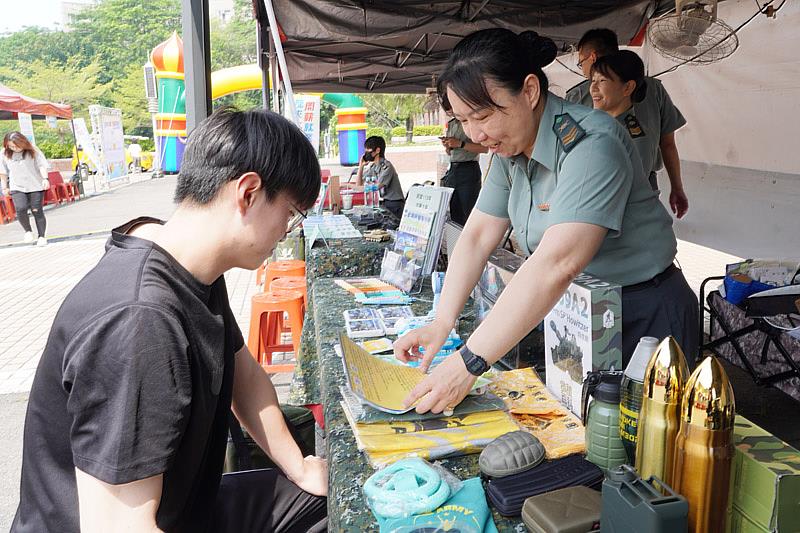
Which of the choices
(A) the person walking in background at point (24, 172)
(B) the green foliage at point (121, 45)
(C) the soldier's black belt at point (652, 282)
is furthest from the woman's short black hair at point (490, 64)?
(B) the green foliage at point (121, 45)

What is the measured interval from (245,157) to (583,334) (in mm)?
728

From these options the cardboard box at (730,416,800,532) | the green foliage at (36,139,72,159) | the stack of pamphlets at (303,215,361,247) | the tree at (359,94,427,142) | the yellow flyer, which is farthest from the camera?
the tree at (359,94,427,142)

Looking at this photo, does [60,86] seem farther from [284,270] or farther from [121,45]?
[284,270]

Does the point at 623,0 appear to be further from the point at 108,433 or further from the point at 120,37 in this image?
the point at 120,37

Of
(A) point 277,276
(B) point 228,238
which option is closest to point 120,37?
(A) point 277,276

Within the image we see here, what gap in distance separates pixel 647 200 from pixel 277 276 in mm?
3401

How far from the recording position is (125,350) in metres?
0.92

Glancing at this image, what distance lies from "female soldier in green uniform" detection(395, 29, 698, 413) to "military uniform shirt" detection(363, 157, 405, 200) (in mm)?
5979

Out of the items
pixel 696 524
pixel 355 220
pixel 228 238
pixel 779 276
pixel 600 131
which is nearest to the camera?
pixel 696 524

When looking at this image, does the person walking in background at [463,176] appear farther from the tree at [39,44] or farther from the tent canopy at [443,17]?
the tree at [39,44]

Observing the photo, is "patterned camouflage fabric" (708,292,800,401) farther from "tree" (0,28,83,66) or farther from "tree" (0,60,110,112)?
"tree" (0,28,83,66)

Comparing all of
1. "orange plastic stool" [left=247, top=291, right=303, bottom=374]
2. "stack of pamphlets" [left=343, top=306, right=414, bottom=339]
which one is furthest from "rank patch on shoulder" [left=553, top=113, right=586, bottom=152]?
"orange plastic stool" [left=247, top=291, right=303, bottom=374]

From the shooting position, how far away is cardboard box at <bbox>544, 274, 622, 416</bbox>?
1.16m

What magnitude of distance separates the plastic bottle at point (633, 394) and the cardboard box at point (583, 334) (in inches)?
9.3
